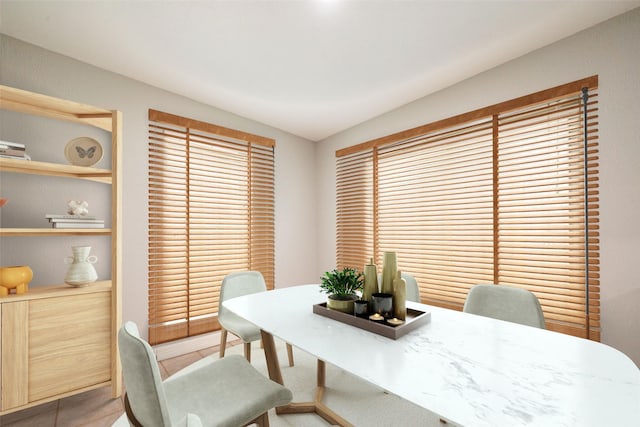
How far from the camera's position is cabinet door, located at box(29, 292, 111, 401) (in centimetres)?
183

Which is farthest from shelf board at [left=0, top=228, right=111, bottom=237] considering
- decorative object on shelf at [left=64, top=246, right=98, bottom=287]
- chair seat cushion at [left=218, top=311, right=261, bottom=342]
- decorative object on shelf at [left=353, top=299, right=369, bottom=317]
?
decorative object on shelf at [left=353, top=299, right=369, bottom=317]

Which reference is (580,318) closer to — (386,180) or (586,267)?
(586,267)

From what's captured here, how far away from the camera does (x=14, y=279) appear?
73.0 inches

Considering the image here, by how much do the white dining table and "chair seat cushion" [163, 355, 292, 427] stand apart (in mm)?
272

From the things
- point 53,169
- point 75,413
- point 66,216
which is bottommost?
point 75,413

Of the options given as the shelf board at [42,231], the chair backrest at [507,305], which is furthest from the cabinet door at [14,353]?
the chair backrest at [507,305]

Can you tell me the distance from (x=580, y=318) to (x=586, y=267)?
368 millimetres

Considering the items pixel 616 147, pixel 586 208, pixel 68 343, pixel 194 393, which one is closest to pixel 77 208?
pixel 68 343

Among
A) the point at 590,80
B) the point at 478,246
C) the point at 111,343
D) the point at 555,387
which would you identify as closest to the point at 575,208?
the point at 478,246

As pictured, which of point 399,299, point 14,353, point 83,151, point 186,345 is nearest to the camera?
point 399,299

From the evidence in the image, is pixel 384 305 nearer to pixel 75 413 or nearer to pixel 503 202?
pixel 503 202

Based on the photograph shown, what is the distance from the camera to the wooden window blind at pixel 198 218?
2760mm

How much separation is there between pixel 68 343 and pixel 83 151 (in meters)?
1.43

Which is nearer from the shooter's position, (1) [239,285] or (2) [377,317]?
(2) [377,317]
